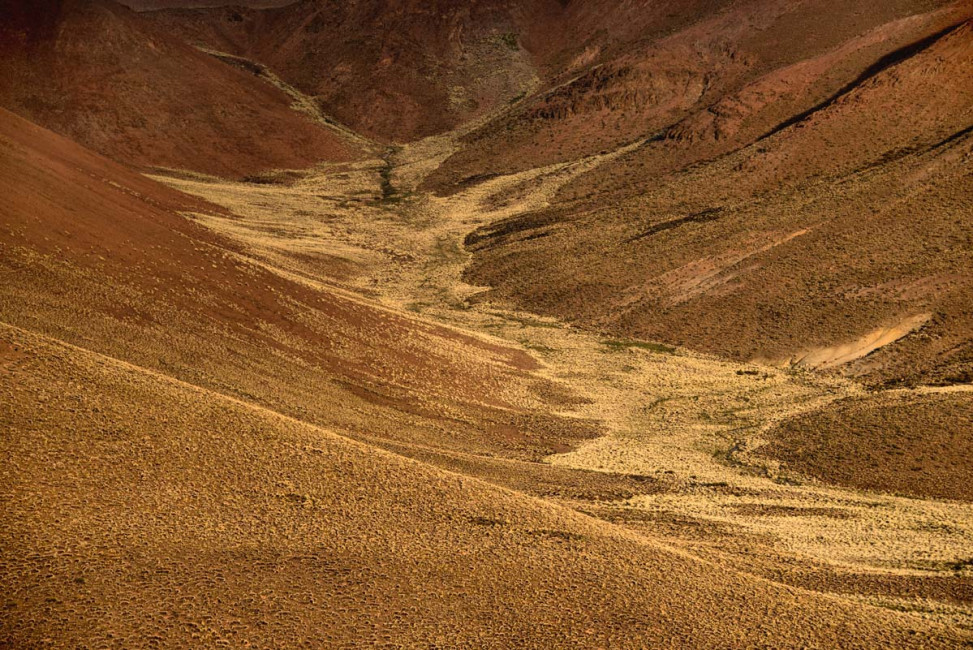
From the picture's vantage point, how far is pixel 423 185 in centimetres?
7500

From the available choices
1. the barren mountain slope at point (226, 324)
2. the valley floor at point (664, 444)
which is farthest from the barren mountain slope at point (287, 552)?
the barren mountain slope at point (226, 324)

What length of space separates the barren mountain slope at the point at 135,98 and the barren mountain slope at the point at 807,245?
30.5 meters

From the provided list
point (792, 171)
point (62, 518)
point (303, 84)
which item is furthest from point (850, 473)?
point (303, 84)

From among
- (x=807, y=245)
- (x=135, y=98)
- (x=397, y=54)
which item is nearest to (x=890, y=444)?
(x=807, y=245)

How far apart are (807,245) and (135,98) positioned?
57095 mm

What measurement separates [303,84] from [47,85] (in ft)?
122

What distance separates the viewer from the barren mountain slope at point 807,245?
3341 centimetres

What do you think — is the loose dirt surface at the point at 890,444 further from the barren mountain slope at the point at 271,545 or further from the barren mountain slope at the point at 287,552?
the barren mountain slope at the point at 287,552

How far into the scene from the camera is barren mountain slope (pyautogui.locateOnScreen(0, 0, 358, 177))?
233 ft

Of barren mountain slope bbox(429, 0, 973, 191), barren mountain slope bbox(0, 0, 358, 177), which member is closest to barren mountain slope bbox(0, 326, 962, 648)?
barren mountain slope bbox(429, 0, 973, 191)

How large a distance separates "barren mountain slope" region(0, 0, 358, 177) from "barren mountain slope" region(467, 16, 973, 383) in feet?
100

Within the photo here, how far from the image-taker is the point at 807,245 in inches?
1551

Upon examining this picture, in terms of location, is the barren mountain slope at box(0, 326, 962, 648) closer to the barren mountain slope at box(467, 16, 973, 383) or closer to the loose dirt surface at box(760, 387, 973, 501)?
the loose dirt surface at box(760, 387, 973, 501)

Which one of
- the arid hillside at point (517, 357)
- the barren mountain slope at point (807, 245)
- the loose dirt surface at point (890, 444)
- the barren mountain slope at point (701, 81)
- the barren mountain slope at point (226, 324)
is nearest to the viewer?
the arid hillside at point (517, 357)
